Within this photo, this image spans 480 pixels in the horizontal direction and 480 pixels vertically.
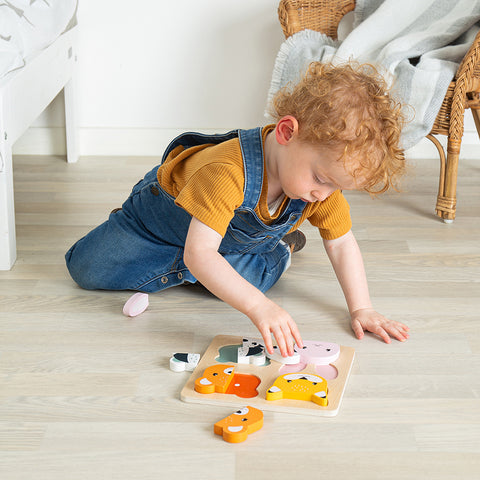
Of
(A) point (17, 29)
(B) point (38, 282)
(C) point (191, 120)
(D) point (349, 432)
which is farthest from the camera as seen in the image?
(C) point (191, 120)

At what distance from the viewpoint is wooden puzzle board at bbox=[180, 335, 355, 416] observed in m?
0.95

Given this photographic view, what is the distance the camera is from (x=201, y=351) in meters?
1.12

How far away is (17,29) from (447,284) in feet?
3.82

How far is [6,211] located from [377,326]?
2.50 feet

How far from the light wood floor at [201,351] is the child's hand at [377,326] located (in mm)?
17

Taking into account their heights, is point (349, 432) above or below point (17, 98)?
below

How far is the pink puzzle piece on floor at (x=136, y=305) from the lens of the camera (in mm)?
1223

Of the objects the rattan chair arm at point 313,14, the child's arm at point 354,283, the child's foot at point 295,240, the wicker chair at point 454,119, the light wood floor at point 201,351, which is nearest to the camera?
the light wood floor at point 201,351

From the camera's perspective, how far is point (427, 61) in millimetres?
1694

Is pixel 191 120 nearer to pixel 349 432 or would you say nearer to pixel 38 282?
pixel 38 282

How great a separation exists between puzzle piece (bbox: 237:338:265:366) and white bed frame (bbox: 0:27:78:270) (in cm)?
60

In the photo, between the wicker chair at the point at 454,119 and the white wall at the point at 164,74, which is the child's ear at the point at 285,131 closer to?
the wicker chair at the point at 454,119

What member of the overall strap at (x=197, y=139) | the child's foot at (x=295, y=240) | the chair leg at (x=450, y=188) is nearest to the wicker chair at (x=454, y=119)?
the chair leg at (x=450, y=188)

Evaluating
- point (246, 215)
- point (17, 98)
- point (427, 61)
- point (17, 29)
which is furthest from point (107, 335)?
point (427, 61)
